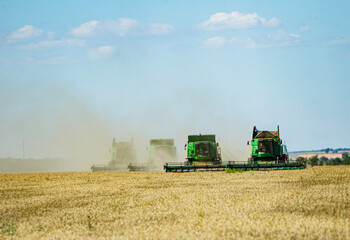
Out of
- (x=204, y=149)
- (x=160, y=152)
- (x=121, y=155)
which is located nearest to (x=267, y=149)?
(x=204, y=149)

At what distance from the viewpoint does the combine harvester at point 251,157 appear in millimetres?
45938

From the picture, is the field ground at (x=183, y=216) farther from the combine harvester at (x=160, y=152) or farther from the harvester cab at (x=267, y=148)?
the combine harvester at (x=160, y=152)

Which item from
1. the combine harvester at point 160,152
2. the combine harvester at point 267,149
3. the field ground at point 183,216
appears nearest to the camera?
the field ground at point 183,216

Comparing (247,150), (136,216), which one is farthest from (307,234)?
(247,150)

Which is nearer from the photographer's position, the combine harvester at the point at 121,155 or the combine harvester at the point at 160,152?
the combine harvester at the point at 160,152

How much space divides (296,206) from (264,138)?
107 feet

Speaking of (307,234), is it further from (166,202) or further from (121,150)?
(121,150)

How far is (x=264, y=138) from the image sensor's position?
49.5 metres

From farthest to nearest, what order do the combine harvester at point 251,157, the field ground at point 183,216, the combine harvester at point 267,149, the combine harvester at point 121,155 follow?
the combine harvester at point 121,155 → the combine harvester at point 267,149 → the combine harvester at point 251,157 → the field ground at point 183,216

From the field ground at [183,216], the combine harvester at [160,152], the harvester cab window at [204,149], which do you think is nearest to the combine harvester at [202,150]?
the harvester cab window at [204,149]

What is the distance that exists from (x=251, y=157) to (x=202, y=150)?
468cm

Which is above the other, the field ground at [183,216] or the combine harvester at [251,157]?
the combine harvester at [251,157]

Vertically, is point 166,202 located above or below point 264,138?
below

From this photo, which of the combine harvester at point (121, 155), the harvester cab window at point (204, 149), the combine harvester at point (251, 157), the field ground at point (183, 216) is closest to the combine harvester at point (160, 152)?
the combine harvester at point (121, 155)
